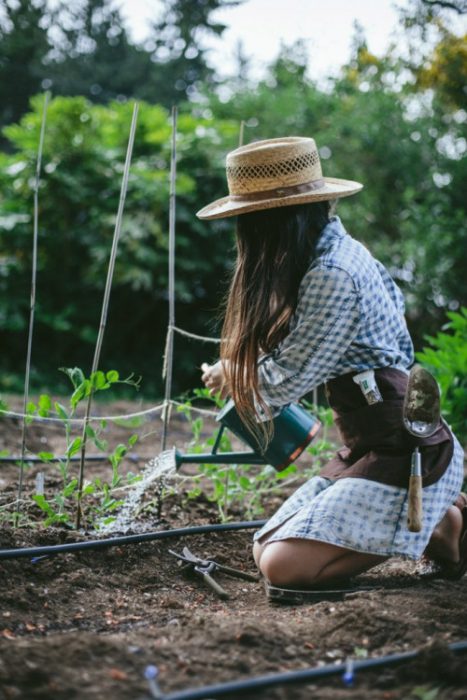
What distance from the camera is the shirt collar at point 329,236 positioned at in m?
1.96

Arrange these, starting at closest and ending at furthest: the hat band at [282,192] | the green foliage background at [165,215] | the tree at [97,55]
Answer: the hat band at [282,192] < the green foliage background at [165,215] < the tree at [97,55]

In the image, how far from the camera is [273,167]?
6.38ft

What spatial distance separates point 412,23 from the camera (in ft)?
17.8

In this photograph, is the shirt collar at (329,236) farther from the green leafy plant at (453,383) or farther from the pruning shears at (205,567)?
the green leafy plant at (453,383)

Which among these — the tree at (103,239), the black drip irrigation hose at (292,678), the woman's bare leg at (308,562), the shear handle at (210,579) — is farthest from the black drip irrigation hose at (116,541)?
the tree at (103,239)

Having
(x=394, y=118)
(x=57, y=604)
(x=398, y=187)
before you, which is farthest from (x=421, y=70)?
(x=57, y=604)

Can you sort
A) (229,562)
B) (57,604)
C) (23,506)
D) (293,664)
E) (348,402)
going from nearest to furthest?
(293,664), (57,604), (348,402), (229,562), (23,506)

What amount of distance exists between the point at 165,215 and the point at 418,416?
4.36m

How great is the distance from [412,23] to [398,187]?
1.65m

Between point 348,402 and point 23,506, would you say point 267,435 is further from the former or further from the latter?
point 23,506

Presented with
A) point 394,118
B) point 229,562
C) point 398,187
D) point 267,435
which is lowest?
point 229,562

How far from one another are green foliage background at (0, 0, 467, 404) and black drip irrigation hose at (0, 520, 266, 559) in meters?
3.68

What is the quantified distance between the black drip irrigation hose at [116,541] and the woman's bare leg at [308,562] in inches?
14.4

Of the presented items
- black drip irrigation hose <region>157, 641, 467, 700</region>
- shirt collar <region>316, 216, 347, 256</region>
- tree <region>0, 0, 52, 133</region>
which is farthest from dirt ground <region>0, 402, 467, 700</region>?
tree <region>0, 0, 52, 133</region>
